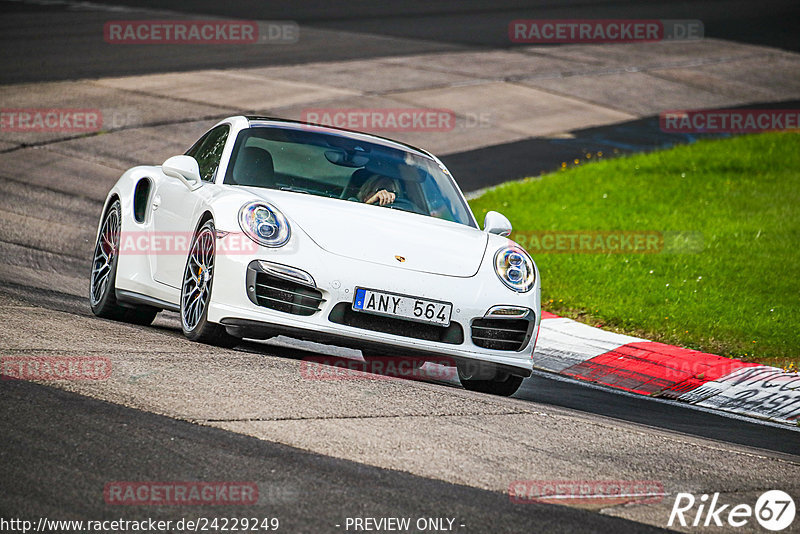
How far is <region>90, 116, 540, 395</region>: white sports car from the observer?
21.2 feet

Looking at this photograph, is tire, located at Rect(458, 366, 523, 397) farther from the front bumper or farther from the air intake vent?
the air intake vent

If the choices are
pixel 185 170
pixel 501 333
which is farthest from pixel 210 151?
pixel 501 333

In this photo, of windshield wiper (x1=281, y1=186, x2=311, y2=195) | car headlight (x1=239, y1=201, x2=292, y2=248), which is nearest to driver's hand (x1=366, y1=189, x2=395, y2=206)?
windshield wiper (x1=281, y1=186, x2=311, y2=195)

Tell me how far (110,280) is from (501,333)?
115 inches

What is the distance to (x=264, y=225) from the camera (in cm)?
660

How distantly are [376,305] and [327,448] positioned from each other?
1632mm

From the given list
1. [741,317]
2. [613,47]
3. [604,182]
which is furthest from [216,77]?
[741,317]

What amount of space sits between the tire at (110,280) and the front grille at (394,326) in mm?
2096

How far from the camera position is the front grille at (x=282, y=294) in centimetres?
643

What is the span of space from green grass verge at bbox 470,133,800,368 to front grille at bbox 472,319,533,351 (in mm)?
3116

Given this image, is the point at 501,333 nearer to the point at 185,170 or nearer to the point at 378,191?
the point at 378,191

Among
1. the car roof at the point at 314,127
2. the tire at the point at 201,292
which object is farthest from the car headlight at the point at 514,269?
the tire at the point at 201,292

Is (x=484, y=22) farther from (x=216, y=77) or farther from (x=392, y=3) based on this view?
(x=216, y=77)

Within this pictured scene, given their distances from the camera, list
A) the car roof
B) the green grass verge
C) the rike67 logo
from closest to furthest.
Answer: the rike67 logo → the car roof → the green grass verge
